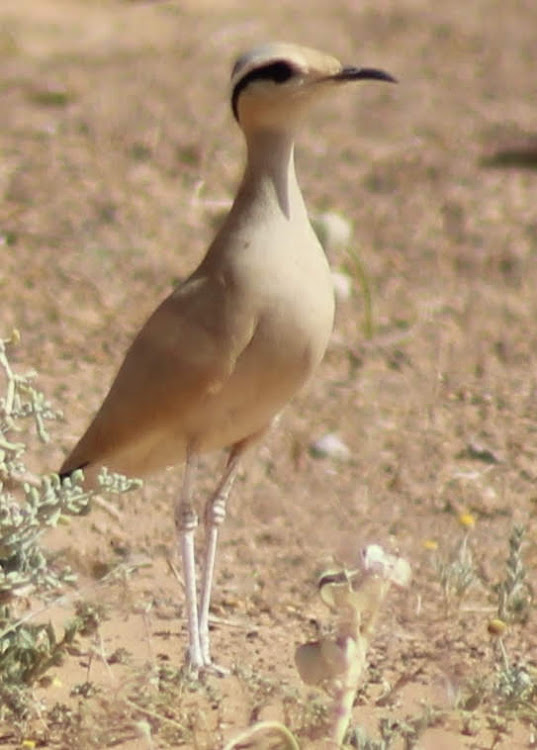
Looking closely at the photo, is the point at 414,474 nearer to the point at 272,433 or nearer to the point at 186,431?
the point at 272,433

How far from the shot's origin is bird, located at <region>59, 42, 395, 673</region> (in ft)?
12.3

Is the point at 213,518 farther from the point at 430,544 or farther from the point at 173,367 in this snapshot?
the point at 430,544

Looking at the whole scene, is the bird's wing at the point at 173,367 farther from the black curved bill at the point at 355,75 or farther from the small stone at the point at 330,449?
the small stone at the point at 330,449

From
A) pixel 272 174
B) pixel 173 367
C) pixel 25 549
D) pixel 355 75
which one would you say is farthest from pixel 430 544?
pixel 25 549

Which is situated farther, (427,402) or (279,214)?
(427,402)

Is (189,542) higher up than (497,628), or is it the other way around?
(189,542)

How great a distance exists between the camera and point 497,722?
3.46m

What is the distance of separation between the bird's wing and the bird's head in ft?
1.30

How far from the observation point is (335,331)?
19.9ft

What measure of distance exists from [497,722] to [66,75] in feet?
20.3

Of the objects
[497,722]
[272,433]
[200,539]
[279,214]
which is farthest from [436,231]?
[497,722]

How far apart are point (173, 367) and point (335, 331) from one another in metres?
2.26

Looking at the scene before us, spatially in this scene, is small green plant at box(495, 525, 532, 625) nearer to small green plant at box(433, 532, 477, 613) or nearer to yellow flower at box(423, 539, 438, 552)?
small green plant at box(433, 532, 477, 613)

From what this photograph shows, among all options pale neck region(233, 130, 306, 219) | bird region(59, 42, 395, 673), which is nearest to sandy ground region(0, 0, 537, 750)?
bird region(59, 42, 395, 673)
